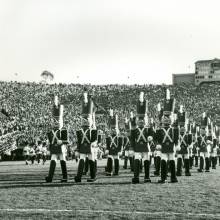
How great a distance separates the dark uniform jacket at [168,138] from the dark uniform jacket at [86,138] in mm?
1935

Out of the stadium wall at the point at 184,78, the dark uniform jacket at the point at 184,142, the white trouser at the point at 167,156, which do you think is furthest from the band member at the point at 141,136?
the stadium wall at the point at 184,78

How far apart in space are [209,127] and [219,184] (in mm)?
10210

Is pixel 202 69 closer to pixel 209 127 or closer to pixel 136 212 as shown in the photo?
pixel 209 127

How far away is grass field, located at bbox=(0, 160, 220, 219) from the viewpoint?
1018 centimetres

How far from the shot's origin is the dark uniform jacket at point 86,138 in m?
16.8

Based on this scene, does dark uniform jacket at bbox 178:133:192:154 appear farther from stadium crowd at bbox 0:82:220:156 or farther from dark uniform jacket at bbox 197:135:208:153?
stadium crowd at bbox 0:82:220:156

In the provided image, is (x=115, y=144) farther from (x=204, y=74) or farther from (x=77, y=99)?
(x=204, y=74)

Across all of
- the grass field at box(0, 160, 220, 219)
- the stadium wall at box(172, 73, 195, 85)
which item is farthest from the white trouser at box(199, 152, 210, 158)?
the stadium wall at box(172, 73, 195, 85)

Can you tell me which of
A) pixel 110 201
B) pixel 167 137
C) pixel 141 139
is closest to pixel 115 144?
pixel 141 139

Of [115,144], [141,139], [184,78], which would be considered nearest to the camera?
[141,139]

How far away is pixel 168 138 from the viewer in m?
16.5

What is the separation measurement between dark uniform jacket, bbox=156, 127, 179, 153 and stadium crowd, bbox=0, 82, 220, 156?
4062cm

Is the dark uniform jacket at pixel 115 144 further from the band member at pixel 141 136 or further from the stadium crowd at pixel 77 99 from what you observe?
the stadium crowd at pixel 77 99

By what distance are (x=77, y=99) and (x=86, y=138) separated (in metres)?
57.2
